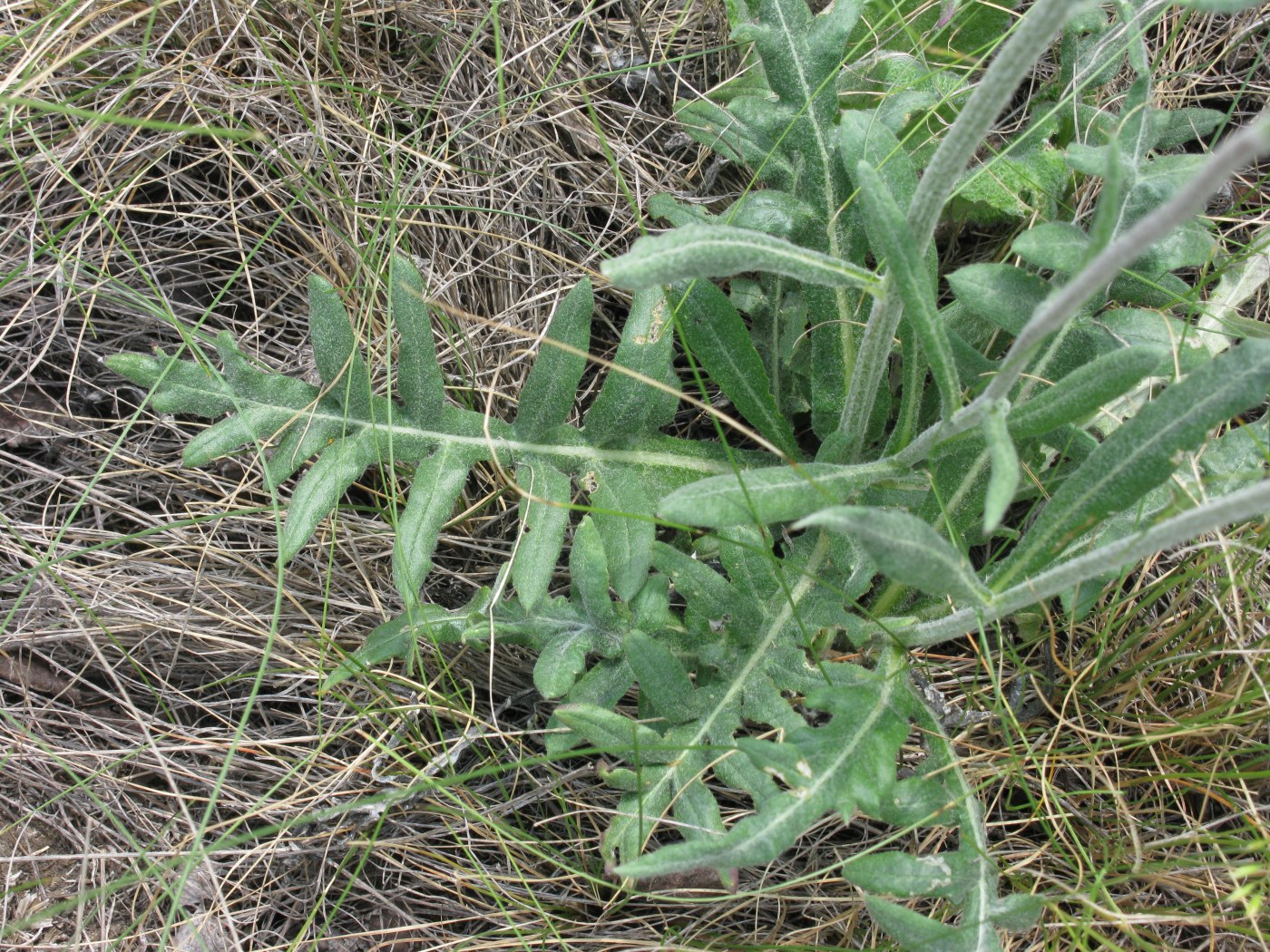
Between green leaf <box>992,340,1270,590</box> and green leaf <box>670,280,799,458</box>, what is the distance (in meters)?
0.61

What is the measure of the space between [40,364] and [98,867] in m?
1.42

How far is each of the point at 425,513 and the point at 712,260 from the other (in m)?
0.94

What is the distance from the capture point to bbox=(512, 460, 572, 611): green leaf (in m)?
2.17

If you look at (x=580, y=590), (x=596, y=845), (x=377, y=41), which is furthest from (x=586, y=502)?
(x=377, y=41)

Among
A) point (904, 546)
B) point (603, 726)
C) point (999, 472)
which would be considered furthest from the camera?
point (603, 726)

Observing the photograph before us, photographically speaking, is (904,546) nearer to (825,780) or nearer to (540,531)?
(825,780)

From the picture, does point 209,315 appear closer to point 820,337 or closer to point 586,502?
point 586,502

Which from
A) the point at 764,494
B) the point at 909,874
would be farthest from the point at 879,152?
the point at 909,874

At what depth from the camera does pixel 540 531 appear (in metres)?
2.22

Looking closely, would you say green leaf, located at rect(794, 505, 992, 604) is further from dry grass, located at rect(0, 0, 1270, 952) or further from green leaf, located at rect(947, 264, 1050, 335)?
dry grass, located at rect(0, 0, 1270, 952)

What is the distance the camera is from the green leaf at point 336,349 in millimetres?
2227

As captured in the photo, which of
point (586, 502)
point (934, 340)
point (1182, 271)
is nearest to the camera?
point (934, 340)

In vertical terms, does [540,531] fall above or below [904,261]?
below

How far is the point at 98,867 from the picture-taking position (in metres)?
2.60
